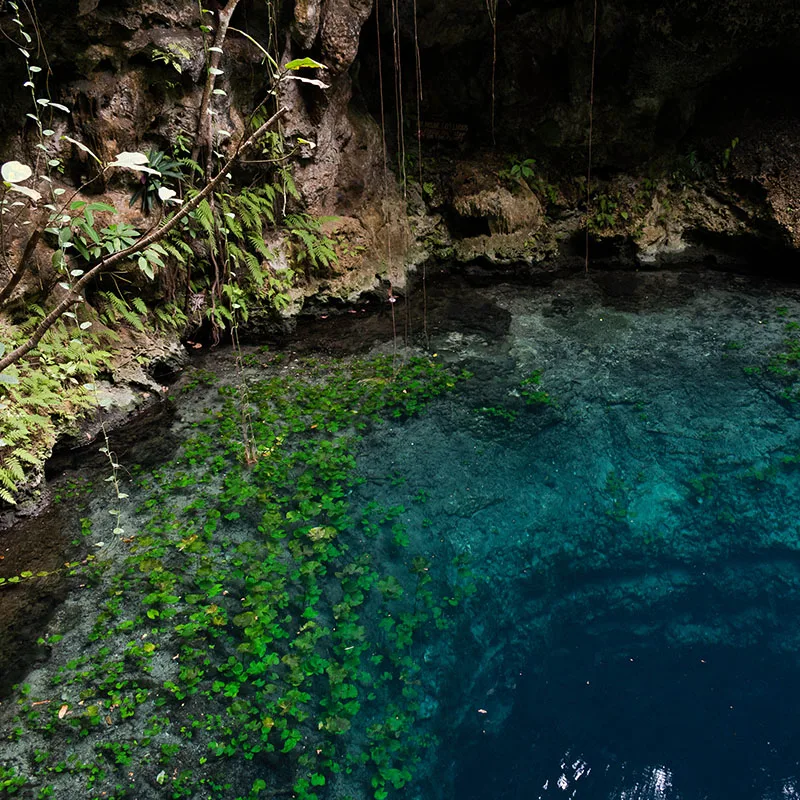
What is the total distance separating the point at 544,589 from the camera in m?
4.20

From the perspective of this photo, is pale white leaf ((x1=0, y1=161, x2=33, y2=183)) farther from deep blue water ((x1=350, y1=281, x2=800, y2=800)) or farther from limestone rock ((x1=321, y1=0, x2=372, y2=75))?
limestone rock ((x1=321, y1=0, x2=372, y2=75))

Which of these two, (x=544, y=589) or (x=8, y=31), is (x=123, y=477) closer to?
(x=544, y=589)

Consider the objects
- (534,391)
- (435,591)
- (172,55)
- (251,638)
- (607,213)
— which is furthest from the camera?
(607,213)

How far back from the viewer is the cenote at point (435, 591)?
10.1 ft

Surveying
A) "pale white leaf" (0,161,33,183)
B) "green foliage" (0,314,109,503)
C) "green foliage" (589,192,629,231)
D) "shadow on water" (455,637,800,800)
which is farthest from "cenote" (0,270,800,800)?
"green foliage" (589,192,629,231)

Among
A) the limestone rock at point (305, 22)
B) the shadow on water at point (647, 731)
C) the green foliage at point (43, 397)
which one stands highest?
the limestone rock at point (305, 22)

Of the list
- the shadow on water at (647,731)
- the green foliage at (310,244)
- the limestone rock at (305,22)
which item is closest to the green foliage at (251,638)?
the shadow on water at (647,731)

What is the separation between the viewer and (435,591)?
13.5 feet

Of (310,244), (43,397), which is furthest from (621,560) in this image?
(310,244)

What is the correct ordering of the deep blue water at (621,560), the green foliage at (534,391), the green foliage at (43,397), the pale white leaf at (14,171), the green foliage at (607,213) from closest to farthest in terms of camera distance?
the pale white leaf at (14,171), the deep blue water at (621,560), the green foliage at (43,397), the green foliage at (534,391), the green foliage at (607,213)

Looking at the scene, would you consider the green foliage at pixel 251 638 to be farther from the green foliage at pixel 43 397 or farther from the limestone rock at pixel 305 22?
the limestone rock at pixel 305 22

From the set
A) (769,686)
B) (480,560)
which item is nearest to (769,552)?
(769,686)

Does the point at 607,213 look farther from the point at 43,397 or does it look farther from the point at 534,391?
the point at 43,397

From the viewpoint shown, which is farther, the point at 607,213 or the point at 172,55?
the point at 607,213
